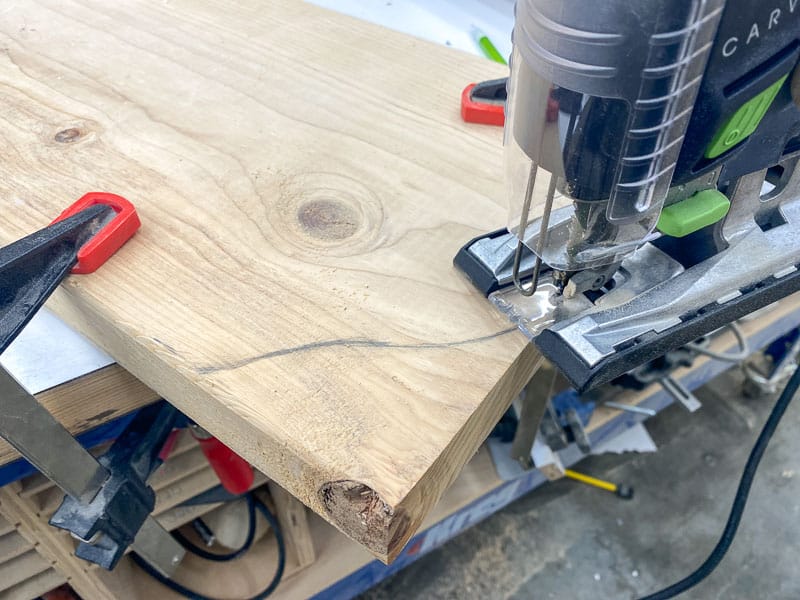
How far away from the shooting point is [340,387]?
39cm

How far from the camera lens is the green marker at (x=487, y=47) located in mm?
814

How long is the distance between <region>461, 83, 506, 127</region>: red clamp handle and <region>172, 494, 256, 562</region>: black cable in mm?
607

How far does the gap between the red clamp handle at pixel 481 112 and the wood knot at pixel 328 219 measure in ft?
0.53

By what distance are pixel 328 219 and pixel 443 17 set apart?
0.52 meters

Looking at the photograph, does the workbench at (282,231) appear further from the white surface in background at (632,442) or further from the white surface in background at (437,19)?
the white surface in background at (632,442)

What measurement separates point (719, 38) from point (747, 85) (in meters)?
0.04

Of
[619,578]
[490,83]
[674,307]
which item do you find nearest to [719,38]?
[674,307]

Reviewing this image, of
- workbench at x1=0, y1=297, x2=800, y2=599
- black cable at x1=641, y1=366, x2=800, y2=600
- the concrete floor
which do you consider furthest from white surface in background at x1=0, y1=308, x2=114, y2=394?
the concrete floor

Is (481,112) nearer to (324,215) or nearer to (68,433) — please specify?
(324,215)

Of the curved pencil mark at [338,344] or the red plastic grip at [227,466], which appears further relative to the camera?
the red plastic grip at [227,466]

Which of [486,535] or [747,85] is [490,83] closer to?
[747,85]

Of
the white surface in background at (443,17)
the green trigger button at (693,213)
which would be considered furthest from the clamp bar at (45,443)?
the white surface in background at (443,17)

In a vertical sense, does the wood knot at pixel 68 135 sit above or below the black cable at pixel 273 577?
above

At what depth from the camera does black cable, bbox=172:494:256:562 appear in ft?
2.99
